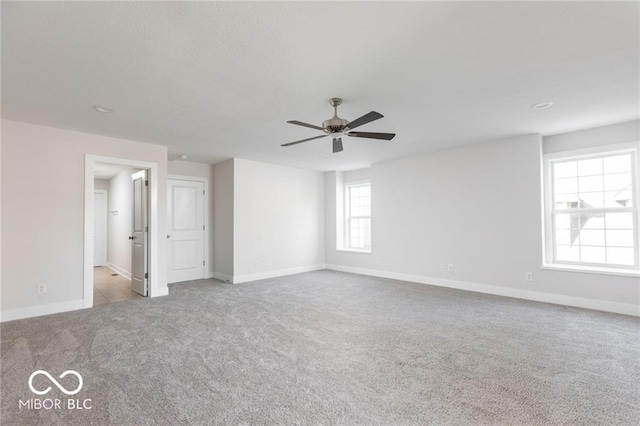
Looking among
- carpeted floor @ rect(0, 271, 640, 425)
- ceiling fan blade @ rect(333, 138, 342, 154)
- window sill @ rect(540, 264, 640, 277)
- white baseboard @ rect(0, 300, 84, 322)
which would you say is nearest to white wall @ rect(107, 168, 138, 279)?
white baseboard @ rect(0, 300, 84, 322)

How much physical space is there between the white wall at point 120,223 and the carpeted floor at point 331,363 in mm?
2811

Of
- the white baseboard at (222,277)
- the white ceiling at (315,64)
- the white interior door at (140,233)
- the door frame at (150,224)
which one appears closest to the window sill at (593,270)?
the white ceiling at (315,64)

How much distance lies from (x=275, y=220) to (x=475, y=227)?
3930 millimetres

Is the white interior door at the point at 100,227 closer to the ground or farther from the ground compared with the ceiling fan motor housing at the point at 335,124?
closer to the ground

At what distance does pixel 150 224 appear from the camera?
4816mm

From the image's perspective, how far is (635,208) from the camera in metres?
3.97

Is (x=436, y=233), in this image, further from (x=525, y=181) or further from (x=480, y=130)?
(x=480, y=130)

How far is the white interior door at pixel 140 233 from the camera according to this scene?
4891mm

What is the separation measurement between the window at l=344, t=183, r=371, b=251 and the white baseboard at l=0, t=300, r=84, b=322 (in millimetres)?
5301

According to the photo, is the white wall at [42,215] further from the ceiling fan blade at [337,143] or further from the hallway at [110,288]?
the ceiling fan blade at [337,143]

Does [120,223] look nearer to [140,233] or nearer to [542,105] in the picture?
[140,233]

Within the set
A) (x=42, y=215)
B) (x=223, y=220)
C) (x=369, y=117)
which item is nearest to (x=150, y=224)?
(x=42, y=215)

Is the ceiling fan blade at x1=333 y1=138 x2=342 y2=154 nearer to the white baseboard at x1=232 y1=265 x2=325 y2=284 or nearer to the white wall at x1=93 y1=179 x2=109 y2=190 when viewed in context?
the white baseboard at x1=232 y1=265 x2=325 y2=284

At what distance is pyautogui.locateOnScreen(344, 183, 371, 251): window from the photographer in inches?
286
